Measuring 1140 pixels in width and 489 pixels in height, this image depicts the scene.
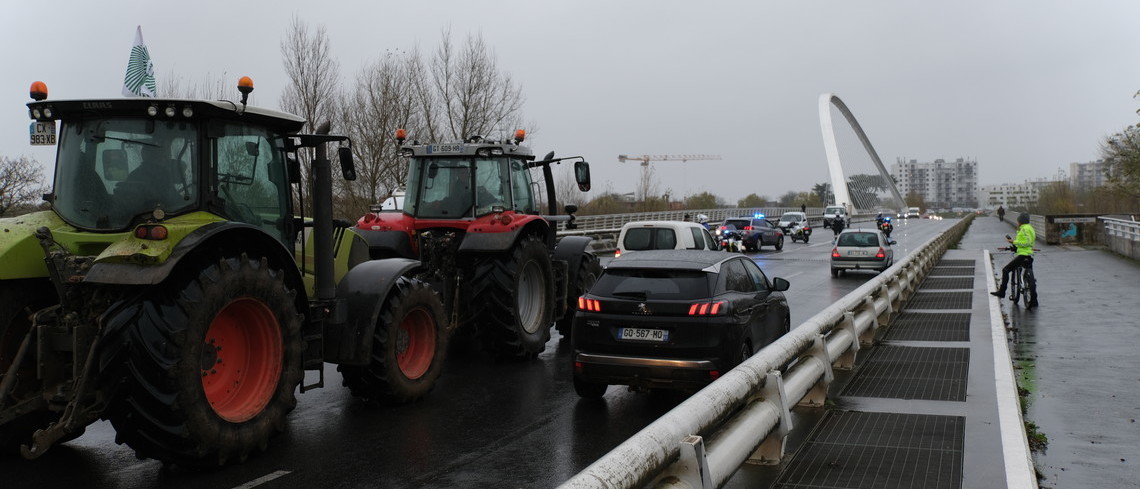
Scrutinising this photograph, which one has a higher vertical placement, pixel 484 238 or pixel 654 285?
pixel 484 238

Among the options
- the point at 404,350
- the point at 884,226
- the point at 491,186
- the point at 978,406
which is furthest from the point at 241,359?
the point at 884,226

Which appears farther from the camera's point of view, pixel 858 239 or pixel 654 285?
pixel 858 239

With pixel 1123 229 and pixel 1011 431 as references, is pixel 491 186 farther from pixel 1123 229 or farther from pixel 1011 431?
pixel 1123 229

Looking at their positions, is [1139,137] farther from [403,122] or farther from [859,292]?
[859,292]

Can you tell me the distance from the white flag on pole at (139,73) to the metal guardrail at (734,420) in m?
4.74

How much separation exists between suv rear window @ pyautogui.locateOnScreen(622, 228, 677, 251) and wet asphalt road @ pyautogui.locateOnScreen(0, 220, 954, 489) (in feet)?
32.0

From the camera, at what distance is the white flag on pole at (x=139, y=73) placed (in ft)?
22.6

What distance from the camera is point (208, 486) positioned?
5855 millimetres

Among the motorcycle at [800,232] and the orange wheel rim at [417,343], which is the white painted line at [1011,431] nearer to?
the orange wheel rim at [417,343]

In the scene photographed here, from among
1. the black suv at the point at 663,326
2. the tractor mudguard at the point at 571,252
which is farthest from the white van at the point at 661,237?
the black suv at the point at 663,326

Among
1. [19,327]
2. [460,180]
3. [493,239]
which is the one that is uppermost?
[460,180]

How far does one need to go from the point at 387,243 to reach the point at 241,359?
418 cm

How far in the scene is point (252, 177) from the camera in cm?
698

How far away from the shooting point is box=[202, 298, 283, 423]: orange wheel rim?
6.17 meters
